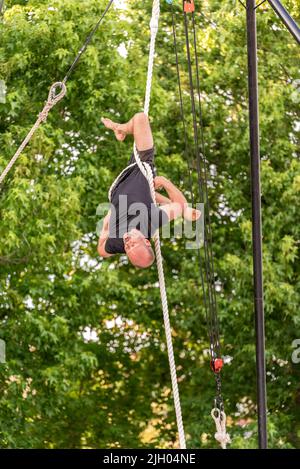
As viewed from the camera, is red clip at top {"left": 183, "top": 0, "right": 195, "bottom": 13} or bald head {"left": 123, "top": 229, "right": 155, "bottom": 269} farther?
red clip at top {"left": 183, "top": 0, "right": 195, "bottom": 13}

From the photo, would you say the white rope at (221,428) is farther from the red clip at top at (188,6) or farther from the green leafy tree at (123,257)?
the green leafy tree at (123,257)

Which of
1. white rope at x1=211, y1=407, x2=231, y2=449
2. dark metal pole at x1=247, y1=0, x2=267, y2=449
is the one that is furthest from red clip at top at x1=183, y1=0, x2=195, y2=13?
white rope at x1=211, y1=407, x2=231, y2=449

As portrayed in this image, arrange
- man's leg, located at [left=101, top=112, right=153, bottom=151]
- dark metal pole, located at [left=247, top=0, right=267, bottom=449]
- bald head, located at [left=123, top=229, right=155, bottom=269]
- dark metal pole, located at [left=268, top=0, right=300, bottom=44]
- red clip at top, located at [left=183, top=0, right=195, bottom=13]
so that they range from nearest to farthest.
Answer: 1. bald head, located at [left=123, top=229, right=155, bottom=269]
2. man's leg, located at [left=101, top=112, right=153, bottom=151]
3. red clip at top, located at [left=183, top=0, right=195, bottom=13]
4. dark metal pole, located at [left=268, top=0, right=300, bottom=44]
5. dark metal pole, located at [left=247, top=0, right=267, bottom=449]

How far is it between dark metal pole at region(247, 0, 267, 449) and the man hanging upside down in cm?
86

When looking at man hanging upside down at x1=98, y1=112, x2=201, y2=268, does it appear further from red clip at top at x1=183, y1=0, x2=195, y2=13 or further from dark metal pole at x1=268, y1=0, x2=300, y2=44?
dark metal pole at x1=268, y1=0, x2=300, y2=44

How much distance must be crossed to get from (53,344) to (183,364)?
142 cm

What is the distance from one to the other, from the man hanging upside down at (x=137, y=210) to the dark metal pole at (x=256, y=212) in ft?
2.82

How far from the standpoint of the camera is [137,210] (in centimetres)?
391

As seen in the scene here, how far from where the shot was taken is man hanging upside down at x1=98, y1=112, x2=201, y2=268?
3.87m

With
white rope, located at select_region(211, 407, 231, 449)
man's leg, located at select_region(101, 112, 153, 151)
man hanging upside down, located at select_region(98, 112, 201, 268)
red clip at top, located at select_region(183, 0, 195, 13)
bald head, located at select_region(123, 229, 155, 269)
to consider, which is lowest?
white rope, located at select_region(211, 407, 231, 449)

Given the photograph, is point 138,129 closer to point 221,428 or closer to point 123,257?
point 221,428

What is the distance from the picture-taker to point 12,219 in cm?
660

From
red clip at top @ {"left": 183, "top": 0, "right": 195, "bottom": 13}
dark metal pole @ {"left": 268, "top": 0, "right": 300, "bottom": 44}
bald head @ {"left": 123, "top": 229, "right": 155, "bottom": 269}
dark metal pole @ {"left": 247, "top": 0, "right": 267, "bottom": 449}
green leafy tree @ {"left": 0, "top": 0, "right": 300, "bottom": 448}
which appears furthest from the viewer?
green leafy tree @ {"left": 0, "top": 0, "right": 300, "bottom": 448}

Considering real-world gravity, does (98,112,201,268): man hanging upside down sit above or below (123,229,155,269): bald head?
above
